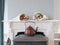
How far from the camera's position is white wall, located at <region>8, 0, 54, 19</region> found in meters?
4.43

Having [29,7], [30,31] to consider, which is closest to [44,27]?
[30,31]

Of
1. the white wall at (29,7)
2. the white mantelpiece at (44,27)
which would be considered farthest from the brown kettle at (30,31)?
the white wall at (29,7)

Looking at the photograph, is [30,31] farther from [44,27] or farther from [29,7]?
[29,7]

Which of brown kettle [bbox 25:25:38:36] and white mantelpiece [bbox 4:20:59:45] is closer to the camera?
brown kettle [bbox 25:25:38:36]

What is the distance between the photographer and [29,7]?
4.46 metres

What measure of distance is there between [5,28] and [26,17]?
0.68 m

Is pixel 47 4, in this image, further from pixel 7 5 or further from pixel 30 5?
pixel 7 5

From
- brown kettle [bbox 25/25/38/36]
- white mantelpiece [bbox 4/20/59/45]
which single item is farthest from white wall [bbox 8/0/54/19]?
brown kettle [bbox 25/25/38/36]

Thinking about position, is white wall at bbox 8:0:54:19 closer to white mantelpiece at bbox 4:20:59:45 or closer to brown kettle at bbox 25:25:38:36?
white mantelpiece at bbox 4:20:59:45

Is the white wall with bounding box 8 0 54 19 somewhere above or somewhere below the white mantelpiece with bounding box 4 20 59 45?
above

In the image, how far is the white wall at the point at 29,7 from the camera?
4.43m

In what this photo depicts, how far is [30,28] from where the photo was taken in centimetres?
420

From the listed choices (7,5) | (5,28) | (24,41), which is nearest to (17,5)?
(7,5)

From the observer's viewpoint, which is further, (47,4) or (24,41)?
(47,4)
